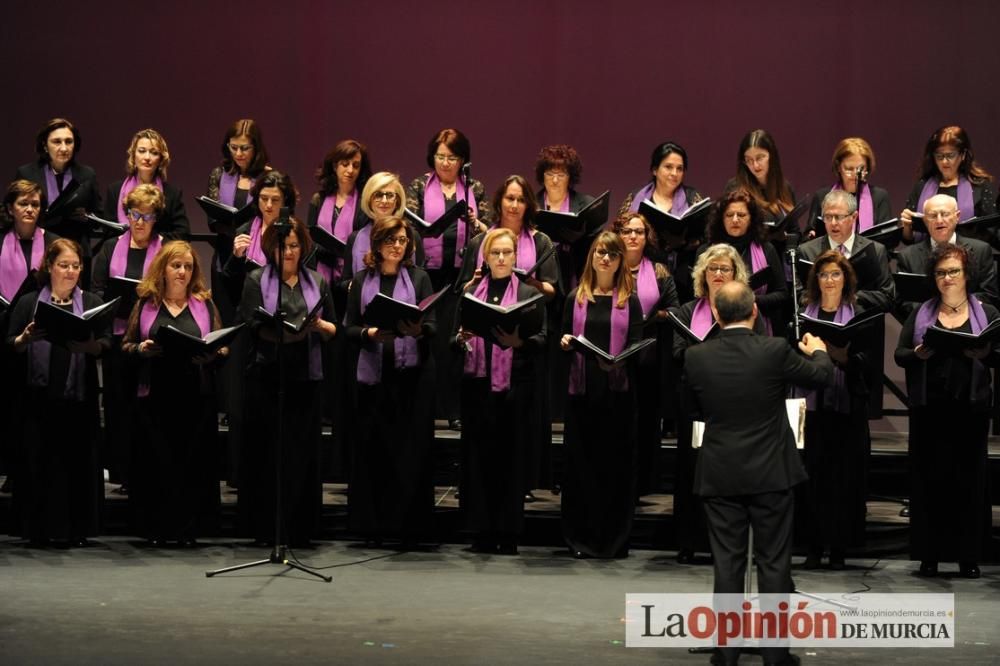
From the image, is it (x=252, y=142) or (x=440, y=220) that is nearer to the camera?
(x=440, y=220)

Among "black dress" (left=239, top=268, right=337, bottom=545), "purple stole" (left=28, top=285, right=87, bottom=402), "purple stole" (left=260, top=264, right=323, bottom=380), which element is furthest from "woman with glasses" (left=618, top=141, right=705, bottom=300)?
"purple stole" (left=28, top=285, right=87, bottom=402)

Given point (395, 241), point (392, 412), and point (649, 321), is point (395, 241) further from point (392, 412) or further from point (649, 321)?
point (649, 321)

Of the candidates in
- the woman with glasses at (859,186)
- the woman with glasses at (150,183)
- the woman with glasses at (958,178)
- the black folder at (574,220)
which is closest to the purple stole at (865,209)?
the woman with glasses at (859,186)

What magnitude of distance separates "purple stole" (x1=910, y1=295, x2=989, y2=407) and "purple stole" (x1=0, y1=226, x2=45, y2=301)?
376 centimetres

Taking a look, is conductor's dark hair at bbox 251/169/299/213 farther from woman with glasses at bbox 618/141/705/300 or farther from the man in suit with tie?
the man in suit with tie

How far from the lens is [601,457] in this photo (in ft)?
19.4

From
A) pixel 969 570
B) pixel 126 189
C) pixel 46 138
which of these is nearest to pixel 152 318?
pixel 126 189

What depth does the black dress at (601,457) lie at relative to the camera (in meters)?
5.90

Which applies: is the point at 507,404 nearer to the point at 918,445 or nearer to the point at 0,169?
the point at 918,445

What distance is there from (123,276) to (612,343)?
2.20 metres

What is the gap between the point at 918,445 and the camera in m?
5.74

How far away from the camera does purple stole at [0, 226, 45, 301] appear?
6262 millimetres

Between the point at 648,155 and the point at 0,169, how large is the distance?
3615 millimetres

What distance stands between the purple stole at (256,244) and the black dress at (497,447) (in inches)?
37.3
